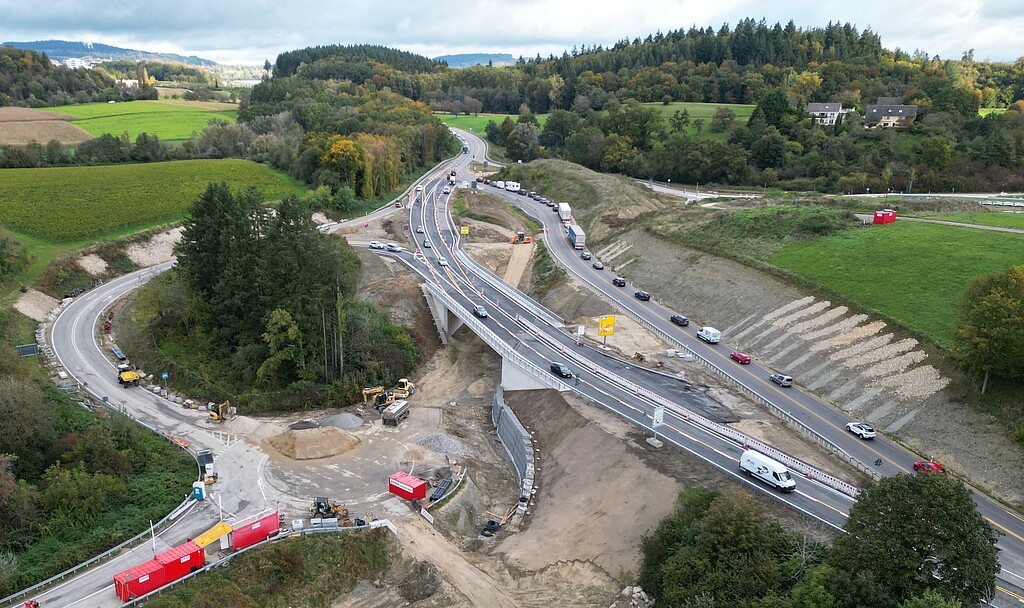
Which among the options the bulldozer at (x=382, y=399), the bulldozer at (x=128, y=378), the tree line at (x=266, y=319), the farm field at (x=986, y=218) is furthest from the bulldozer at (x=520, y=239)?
the bulldozer at (x=128, y=378)

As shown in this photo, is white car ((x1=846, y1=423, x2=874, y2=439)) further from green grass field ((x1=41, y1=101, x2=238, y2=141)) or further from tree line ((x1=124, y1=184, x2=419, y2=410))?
green grass field ((x1=41, y1=101, x2=238, y2=141))

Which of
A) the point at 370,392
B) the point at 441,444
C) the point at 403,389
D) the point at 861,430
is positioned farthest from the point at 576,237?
the point at 861,430

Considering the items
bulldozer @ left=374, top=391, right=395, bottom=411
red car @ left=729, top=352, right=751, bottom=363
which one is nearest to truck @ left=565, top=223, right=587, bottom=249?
red car @ left=729, top=352, right=751, bottom=363

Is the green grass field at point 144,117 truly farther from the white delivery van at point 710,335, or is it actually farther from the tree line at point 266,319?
the white delivery van at point 710,335

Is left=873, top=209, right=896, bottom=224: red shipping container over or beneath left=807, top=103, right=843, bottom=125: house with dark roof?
beneath

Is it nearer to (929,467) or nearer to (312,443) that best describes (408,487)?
(312,443)

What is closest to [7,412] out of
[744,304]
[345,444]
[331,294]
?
[345,444]
